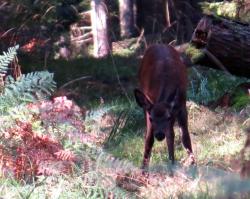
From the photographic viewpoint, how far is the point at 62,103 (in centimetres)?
700

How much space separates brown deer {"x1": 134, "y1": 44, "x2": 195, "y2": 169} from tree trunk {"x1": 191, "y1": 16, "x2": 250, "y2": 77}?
49cm

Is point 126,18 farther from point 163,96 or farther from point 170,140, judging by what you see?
point 170,140

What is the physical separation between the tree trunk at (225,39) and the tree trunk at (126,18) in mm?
22512

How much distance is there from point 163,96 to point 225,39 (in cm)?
97

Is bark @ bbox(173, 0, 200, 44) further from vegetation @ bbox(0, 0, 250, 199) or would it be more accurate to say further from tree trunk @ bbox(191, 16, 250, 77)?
tree trunk @ bbox(191, 16, 250, 77)

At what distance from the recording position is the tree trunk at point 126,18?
29.9m

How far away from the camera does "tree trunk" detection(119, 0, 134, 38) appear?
29.9 meters

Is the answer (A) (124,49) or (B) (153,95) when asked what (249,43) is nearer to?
(B) (153,95)

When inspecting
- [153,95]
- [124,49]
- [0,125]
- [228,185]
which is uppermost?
[228,185]

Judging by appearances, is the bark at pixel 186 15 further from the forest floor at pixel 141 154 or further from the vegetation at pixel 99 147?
the vegetation at pixel 99 147

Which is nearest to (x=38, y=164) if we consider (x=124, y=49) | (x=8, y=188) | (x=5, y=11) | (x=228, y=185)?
(x=8, y=188)


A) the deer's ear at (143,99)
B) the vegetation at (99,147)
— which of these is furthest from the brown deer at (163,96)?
the vegetation at (99,147)

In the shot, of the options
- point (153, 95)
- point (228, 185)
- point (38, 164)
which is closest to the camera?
point (228, 185)

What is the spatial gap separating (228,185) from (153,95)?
616 centimetres
